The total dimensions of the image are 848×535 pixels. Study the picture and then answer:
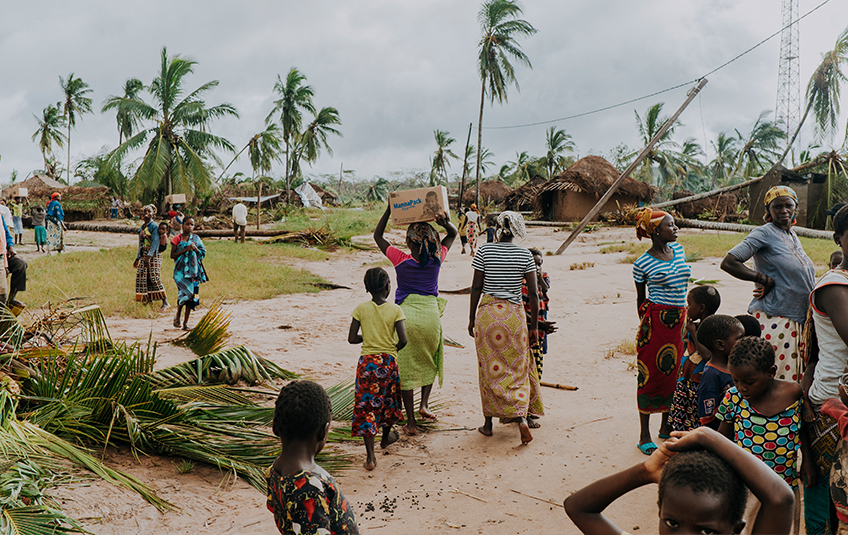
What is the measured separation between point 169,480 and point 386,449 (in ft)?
4.82

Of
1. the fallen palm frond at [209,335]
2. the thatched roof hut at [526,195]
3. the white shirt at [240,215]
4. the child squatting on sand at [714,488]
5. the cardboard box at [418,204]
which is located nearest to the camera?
the child squatting on sand at [714,488]

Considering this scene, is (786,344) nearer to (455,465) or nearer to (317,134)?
(455,465)

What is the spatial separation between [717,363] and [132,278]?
438 inches

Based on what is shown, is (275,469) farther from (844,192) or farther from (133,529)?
(844,192)

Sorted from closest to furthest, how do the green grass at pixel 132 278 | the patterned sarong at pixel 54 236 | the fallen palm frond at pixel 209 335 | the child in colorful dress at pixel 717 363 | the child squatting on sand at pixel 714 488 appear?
the child squatting on sand at pixel 714 488 < the child in colorful dress at pixel 717 363 < the fallen palm frond at pixel 209 335 < the green grass at pixel 132 278 < the patterned sarong at pixel 54 236

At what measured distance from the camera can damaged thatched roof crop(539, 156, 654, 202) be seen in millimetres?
26922

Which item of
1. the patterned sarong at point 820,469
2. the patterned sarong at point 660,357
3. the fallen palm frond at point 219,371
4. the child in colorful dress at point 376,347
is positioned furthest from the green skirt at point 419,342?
the patterned sarong at point 820,469

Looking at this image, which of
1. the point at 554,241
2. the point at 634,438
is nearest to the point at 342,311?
the point at 634,438

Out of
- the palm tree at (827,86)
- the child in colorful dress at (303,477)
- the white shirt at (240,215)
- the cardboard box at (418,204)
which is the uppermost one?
the palm tree at (827,86)

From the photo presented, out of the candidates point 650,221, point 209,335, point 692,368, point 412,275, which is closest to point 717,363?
point 692,368

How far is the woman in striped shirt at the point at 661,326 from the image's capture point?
13.1ft

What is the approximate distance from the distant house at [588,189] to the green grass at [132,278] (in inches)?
602

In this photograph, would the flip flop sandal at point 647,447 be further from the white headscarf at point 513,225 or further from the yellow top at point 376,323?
the yellow top at point 376,323

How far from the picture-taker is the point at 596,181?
26.9 meters
